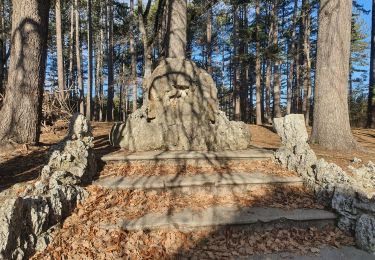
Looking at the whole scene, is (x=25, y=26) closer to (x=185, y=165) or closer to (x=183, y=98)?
(x=183, y=98)

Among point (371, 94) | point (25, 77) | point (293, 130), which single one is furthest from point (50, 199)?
point (371, 94)

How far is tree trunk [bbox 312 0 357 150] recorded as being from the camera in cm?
670

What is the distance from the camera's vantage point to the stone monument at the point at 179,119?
5484mm

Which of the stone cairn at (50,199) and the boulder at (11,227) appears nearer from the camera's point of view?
the boulder at (11,227)

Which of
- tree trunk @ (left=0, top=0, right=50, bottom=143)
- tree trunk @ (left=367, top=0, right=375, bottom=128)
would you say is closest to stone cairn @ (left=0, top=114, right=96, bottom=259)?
tree trunk @ (left=0, top=0, right=50, bottom=143)

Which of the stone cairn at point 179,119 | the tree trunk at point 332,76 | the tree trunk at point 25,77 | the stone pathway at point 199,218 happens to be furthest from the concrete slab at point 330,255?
the tree trunk at point 25,77

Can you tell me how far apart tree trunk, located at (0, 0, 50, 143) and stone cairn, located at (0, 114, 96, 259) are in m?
1.65

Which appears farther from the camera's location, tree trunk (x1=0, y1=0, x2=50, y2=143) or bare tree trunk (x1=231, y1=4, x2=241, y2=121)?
bare tree trunk (x1=231, y1=4, x2=241, y2=121)

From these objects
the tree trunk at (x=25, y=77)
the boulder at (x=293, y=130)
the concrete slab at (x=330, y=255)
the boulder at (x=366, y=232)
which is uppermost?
the tree trunk at (x=25, y=77)

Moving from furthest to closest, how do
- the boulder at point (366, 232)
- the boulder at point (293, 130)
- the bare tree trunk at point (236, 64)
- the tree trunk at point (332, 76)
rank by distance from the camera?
1. the bare tree trunk at point (236, 64)
2. the tree trunk at point (332, 76)
3. the boulder at point (293, 130)
4. the boulder at point (366, 232)

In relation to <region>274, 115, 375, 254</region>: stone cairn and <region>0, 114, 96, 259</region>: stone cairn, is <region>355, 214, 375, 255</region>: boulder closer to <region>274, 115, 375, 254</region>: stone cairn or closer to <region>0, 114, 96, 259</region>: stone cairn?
<region>274, 115, 375, 254</region>: stone cairn

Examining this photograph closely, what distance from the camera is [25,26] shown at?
18.5ft

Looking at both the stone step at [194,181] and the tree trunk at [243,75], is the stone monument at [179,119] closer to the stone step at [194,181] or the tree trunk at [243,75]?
the stone step at [194,181]

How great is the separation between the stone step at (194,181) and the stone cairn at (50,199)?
38 cm
